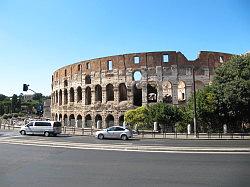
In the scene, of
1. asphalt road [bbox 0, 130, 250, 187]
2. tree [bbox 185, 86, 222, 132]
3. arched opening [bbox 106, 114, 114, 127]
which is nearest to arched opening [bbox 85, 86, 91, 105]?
arched opening [bbox 106, 114, 114, 127]

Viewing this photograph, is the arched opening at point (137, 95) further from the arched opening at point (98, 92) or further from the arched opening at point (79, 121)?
the arched opening at point (79, 121)

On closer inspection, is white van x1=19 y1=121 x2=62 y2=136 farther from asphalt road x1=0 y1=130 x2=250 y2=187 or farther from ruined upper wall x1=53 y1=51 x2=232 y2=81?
ruined upper wall x1=53 y1=51 x2=232 y2=81

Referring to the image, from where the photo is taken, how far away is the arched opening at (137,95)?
48547mm

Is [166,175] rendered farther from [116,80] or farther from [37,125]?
[116,80]

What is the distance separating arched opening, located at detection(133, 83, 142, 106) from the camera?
48.5 metres

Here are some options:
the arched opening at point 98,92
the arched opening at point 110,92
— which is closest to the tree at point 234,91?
the arched opening at point 110,92

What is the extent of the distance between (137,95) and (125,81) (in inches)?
140

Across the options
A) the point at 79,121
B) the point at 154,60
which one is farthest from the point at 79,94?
the point at 154,60

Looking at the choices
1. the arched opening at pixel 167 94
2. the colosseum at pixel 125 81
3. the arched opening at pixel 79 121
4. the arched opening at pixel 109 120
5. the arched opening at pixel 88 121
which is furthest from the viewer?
the arched opening at pixel 79 121

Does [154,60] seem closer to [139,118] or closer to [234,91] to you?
[139,118]

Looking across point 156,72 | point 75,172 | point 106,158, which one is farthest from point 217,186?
point 156,72

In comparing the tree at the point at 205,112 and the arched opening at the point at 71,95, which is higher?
the arched opening at the point at 71,95

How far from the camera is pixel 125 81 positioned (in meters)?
48.1

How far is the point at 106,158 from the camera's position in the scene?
16266mm
